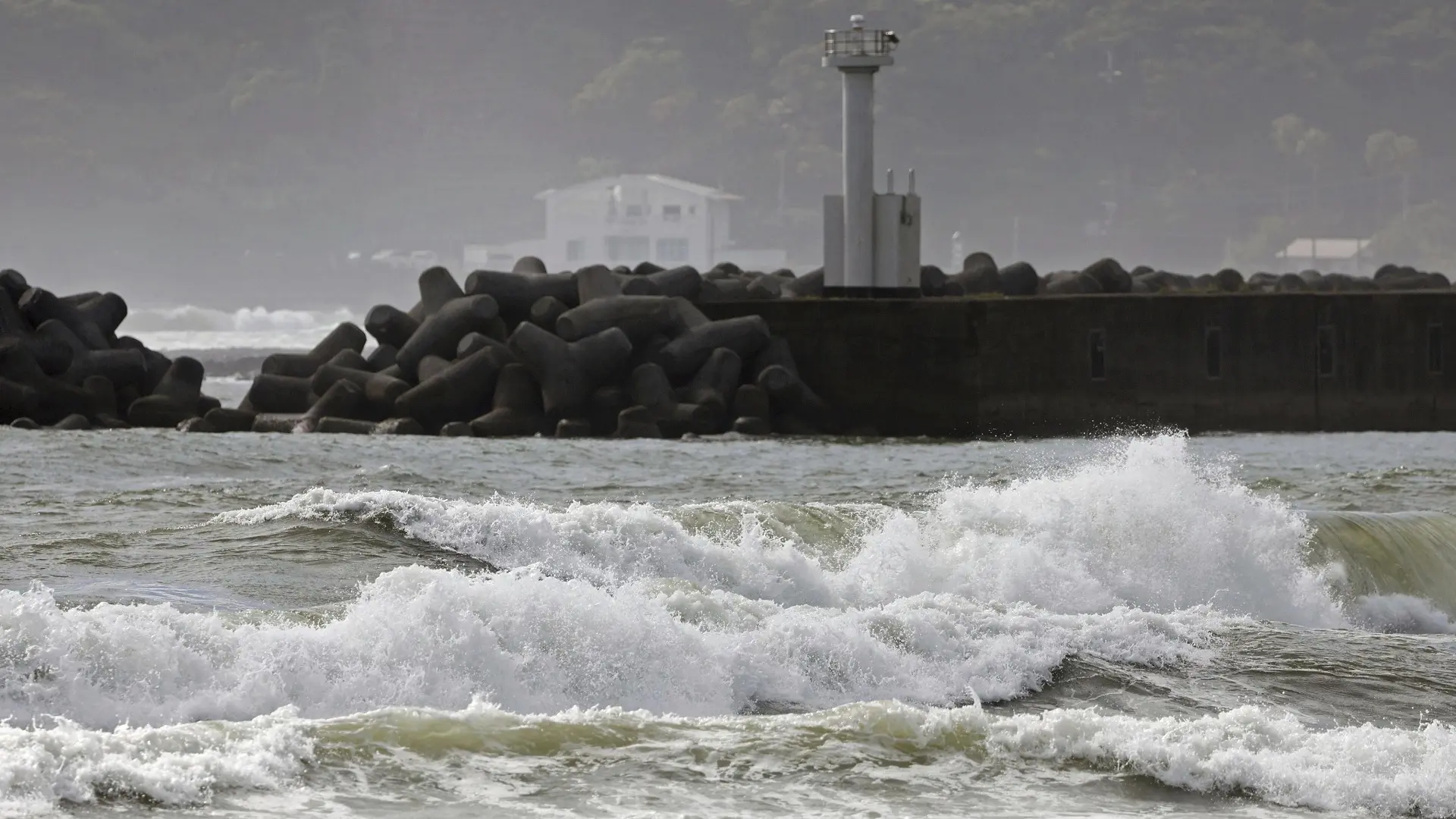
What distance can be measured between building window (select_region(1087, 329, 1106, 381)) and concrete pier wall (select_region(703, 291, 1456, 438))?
0.01 m

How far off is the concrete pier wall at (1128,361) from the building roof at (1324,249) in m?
63.6

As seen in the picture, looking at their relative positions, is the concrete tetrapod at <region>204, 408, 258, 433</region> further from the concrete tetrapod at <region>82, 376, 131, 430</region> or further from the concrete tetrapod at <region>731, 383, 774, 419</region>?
the concrete tetrapod at <region>731, 383, 774, 419</region>

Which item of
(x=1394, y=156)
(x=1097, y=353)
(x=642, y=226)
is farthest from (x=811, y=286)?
(x=1394, y=156)

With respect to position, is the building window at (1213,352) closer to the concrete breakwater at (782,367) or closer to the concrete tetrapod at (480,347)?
the concrete breakwater at (782,367)

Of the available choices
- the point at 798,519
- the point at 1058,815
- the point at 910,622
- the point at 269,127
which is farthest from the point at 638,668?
the point at 269,127

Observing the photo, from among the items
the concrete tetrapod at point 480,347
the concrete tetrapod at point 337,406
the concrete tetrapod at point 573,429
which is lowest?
the concrete tetrapod at point 573,429

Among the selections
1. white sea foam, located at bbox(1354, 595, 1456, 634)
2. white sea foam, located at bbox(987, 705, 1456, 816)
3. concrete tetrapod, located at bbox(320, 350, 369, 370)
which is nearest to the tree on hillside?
concrete tetrapod, located at bbox(320, 350, 369, 370)

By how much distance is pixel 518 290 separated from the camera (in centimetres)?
2053

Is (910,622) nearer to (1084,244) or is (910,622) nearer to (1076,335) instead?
(1076,335)

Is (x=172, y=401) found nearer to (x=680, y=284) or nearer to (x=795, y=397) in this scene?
(x=680, y=284)

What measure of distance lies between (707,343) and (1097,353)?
13.8 ft

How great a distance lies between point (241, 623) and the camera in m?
6.66

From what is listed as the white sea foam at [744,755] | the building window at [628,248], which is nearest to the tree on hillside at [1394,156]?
the building window at [628,248]

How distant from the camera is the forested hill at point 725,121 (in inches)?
3433
